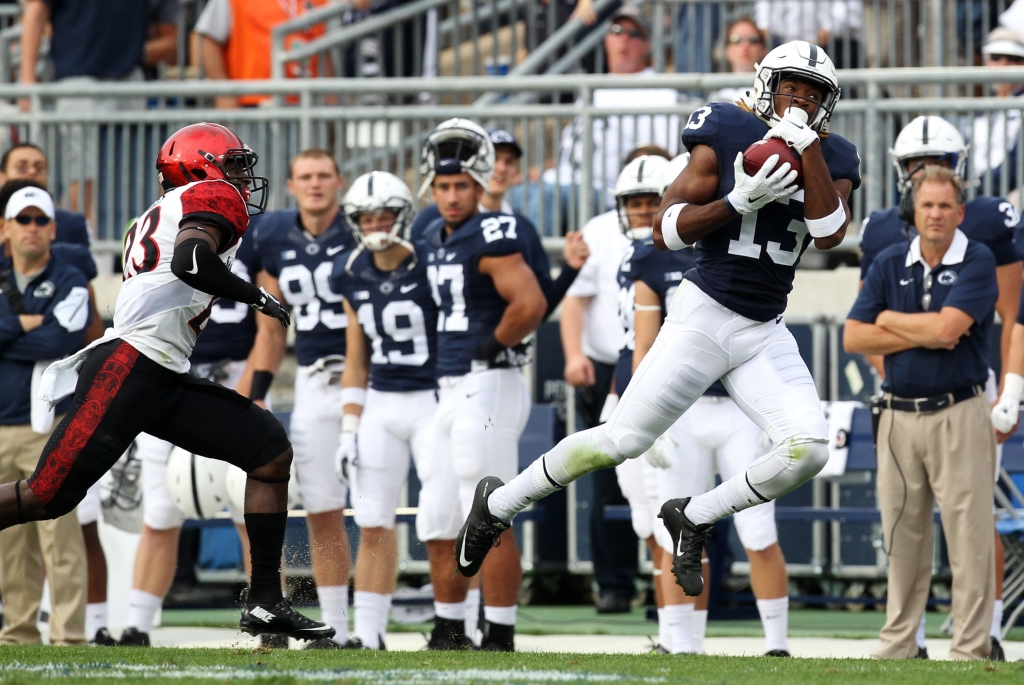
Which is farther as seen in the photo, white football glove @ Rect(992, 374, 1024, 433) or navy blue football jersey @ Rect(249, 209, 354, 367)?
navy blue football jersey @ Rect(249, 209, 354, 367)

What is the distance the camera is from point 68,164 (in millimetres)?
9852

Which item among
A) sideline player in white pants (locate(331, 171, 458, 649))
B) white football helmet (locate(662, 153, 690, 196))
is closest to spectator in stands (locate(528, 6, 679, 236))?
white football helmet (locate(662, 153, 690, 196))

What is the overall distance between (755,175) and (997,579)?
2.92 metres

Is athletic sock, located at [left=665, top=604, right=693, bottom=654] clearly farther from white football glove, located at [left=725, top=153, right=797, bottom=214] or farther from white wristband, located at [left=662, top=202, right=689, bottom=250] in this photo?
white football glove, located at [left=725, top=153, right=797, bottom=214]

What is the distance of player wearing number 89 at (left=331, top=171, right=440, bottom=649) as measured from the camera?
281 inches

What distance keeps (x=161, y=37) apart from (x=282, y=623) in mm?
7384

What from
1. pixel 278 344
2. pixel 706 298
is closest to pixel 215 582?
pixel 278 344

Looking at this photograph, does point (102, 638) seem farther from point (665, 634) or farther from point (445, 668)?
point (445, 668)

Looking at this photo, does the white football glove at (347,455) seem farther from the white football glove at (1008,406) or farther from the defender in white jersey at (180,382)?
Result: the white football glove at (1008,406)

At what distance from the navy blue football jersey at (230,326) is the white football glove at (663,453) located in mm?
2223

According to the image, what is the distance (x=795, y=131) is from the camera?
4.99 meters

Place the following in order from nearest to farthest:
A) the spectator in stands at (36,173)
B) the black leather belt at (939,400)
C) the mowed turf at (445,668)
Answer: the mowed turf at (445,668) < the black leather belt at (939,400) < the spectator in stands at (36,173)

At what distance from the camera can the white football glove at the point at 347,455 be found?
7195 millimetres

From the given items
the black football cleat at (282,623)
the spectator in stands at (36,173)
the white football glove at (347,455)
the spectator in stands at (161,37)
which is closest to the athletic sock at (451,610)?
the white football glove at (347,455)
